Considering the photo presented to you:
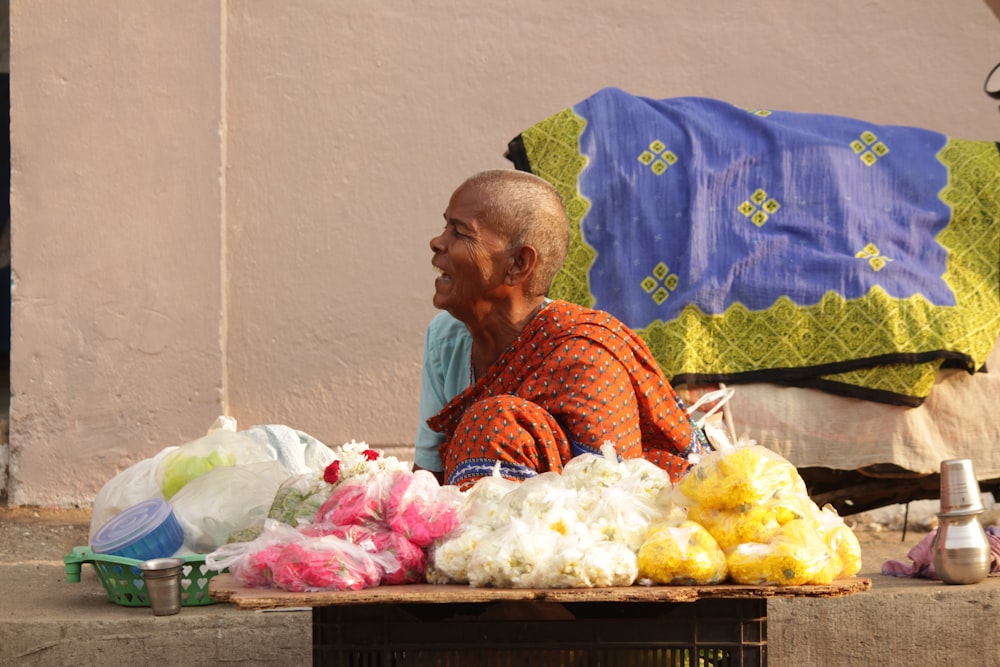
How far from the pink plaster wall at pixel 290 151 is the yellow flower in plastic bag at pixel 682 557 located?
288 cm

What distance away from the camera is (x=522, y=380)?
10.1 ft

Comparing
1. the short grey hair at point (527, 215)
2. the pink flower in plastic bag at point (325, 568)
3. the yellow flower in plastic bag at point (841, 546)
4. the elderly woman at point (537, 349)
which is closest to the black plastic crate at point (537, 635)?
the pink flower in plastic bag at point (325, 568)

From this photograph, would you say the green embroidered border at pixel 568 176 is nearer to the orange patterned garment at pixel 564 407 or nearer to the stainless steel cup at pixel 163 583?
→ the orange patterned garment at pixel 564 407

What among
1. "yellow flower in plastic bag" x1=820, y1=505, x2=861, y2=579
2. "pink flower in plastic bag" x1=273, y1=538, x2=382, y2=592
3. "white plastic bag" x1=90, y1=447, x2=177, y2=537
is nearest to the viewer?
"pink flower in plastic bag" x1=273, y1=538, x2=382, y2=592

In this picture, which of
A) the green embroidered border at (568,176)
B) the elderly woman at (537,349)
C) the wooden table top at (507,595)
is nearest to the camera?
the wooden table top at (507,595)

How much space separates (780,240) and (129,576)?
221 centimetres

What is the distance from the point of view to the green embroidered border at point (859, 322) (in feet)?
13.0

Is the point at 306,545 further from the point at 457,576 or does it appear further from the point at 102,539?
the point at 102,539

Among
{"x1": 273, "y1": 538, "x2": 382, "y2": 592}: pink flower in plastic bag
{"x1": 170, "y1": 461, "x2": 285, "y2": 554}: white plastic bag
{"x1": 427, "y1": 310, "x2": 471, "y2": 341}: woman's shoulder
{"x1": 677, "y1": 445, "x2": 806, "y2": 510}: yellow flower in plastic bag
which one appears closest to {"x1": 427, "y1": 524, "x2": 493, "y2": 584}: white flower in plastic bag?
{"x1": 273, "y1": 538, "x2": 382, "y2": 592}: pink flower in plastic bag

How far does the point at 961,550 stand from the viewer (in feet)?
10.8

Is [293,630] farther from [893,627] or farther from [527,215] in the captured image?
[893,627]

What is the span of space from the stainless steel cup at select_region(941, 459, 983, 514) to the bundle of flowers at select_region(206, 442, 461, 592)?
1.32 metres

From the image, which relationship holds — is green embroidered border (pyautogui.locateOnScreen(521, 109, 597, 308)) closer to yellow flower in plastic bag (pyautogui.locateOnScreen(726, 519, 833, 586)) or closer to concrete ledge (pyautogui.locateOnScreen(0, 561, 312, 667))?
concrete ledge (pyautogui.locateOnScreen(0, 561, 312, 667))

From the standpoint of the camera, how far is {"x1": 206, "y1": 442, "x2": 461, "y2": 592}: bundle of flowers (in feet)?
7.49
